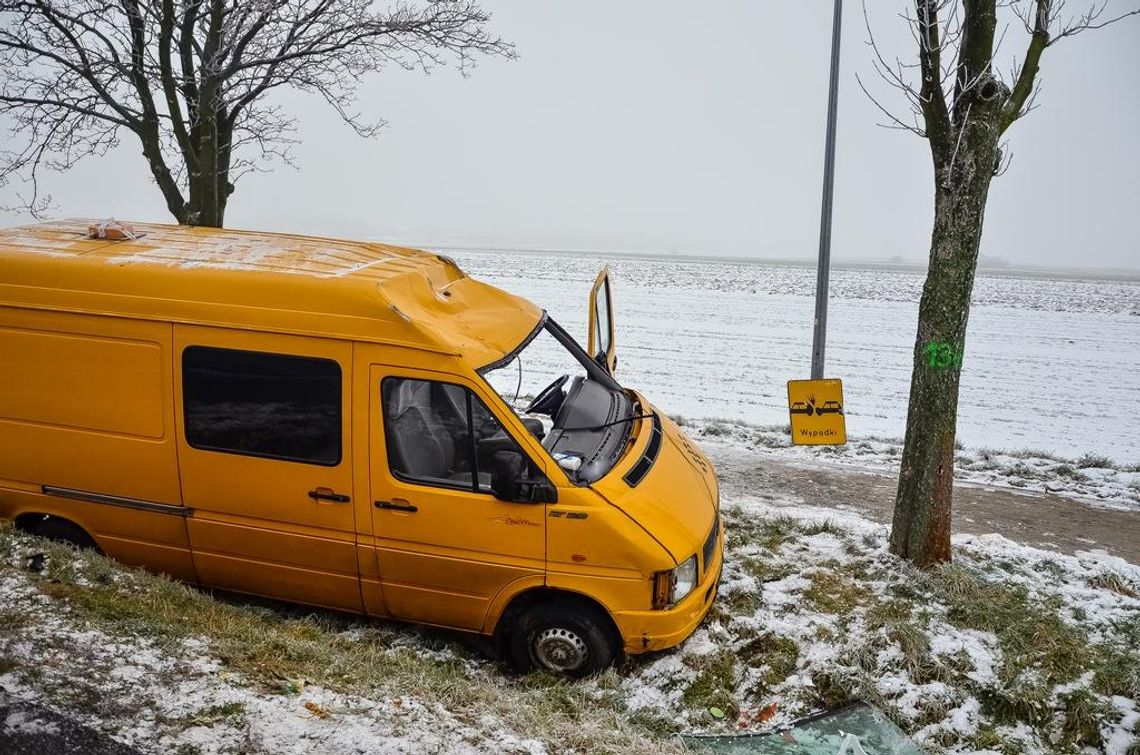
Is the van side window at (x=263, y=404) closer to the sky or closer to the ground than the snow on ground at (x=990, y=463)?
closer to the sky

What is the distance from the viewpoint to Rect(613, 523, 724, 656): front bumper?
4586 millimetres

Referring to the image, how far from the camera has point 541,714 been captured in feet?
13.5

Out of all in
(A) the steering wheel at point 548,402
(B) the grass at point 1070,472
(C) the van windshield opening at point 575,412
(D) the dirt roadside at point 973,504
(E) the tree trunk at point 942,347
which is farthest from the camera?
(B) the grass at point 1070,472

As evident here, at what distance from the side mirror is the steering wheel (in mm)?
1090

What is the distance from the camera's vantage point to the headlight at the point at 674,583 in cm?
455

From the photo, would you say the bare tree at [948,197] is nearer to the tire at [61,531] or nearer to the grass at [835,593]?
the grass at [835,593]

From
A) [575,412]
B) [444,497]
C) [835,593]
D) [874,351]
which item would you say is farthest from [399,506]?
[874,351]

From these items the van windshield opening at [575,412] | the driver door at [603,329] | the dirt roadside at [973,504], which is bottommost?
the dirt roadside at [973,504]

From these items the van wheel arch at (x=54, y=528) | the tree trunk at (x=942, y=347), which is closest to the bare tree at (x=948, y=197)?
the tree trunk at (x=942, y=347)

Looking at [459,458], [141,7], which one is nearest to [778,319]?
[141,7]

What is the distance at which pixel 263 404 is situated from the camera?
4.77 metres

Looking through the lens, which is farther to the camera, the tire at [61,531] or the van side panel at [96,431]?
the tire at [61,531]

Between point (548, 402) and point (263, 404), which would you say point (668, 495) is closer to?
point (548, 402)

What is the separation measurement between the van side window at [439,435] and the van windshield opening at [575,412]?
0.21 meters
